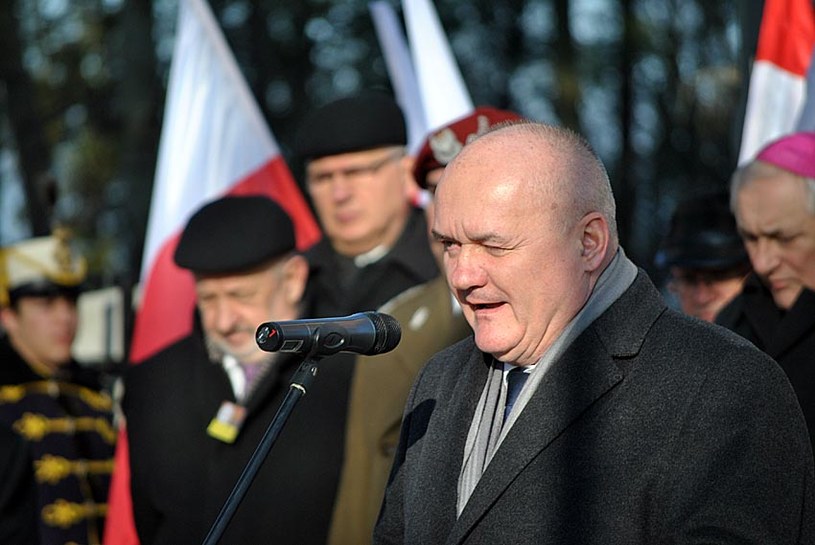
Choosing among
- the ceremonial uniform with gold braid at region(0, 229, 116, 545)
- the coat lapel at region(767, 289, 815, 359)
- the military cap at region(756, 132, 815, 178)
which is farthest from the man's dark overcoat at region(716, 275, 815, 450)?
the ceremonial uniform with gold braid at region(0, 229, 116, 545)

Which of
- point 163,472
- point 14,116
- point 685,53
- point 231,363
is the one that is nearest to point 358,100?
point 231,363

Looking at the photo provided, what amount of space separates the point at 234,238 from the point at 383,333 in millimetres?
2073

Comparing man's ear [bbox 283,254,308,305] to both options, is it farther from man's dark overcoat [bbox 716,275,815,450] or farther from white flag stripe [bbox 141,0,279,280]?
white flag stripe [bbox 141,0,279,280]

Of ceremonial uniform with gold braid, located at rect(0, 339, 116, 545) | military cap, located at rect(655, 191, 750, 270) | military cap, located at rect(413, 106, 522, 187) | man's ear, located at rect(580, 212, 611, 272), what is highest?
man's ear, located at rect(580, 212, 611, 272)

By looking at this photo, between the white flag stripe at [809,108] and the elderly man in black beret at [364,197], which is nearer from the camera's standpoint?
the white flag stripe at [809,108]

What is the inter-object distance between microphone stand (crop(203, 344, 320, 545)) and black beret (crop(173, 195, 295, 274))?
2092 millimetres

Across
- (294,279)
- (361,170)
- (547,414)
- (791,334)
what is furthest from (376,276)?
(547,414)

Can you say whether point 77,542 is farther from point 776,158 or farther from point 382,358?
point 776,158

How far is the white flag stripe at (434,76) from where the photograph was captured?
712 cm

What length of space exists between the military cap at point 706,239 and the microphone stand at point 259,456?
109 inches

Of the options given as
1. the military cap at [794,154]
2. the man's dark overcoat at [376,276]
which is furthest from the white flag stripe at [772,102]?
the military cap at [794,154]

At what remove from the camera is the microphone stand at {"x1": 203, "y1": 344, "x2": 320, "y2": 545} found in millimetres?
2632

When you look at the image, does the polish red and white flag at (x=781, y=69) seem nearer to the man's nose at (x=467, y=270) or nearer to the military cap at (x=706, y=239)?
the military cap at (x=706, y=239)

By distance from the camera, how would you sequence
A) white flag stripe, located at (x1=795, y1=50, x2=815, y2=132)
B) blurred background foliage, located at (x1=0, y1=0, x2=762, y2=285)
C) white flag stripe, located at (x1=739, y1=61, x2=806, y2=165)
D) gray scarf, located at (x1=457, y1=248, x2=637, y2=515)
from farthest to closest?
blurred background foliage, located at (x1=0, y1=0, x2=762, y2=285), white flag stripe, located at (x1=739, y1=61, x2=806, y2=165), white flag stripe, located at (x1=795, y1=50, x2=815, y2=132), gray scarf, located at (x1=457, y1=248, x2=637, y2=515)
